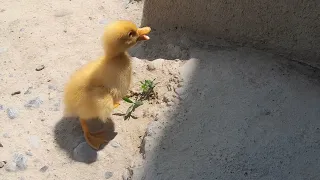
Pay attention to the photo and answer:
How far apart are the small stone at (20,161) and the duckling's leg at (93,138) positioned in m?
0.31

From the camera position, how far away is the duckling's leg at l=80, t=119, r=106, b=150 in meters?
2.26

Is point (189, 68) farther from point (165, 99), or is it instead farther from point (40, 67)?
point (40, 67)

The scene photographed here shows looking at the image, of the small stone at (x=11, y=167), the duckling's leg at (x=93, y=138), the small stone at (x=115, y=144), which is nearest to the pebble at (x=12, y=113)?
the small stone at (x=11, y=167)

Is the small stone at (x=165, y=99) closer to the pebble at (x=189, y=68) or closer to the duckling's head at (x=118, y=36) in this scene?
the pebble at (x=189, y=68)

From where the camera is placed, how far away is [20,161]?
2.23 meters

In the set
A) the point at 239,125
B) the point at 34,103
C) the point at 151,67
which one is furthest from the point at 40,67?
the point at 239,125

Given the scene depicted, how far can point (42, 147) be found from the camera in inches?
90.3

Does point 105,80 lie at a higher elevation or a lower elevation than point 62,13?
higher

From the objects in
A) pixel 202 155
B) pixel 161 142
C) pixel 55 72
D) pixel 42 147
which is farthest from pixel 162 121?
pixel 55 72

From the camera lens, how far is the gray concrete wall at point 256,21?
236 cm

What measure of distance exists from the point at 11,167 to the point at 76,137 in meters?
0.34

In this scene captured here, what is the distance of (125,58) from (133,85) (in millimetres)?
325

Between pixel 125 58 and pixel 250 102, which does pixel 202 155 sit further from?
pixel 125 58

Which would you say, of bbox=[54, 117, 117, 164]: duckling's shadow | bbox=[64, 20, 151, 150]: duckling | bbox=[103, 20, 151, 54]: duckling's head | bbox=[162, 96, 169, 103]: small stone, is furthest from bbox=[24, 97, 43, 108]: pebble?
bbox=[162, 96, 169, 103]: small stone
